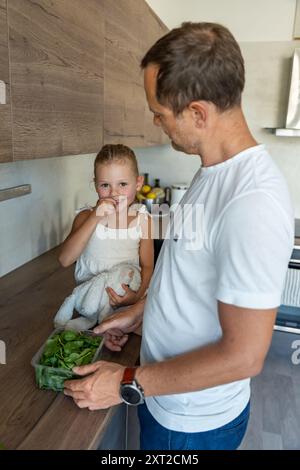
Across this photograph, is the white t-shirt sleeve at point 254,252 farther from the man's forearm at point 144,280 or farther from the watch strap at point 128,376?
the man's forearm at point 144,280

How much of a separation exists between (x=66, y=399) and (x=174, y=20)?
2.73 metres

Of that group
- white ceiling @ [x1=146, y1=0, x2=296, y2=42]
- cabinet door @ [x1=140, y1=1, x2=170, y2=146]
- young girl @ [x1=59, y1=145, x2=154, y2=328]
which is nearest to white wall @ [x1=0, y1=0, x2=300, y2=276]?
white ceiling @ [x1=146, y1=0, x2=296, y2=42]

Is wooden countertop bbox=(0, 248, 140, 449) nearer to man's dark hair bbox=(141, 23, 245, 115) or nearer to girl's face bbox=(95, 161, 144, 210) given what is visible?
girl's face bbox=(95, 161, 144, 210)

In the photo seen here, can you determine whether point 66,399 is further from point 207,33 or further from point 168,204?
point 168,204

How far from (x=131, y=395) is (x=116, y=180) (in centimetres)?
63

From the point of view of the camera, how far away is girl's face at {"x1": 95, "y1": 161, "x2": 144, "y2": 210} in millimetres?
1132

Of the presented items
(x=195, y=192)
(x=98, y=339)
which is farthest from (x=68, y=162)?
(x=195, y=192)

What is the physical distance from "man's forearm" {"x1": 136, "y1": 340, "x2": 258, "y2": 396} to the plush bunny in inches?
16.5

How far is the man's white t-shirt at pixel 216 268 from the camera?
56 centimetres

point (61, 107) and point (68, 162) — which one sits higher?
point (61, 107)

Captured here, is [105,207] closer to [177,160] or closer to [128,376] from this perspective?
[128,376]

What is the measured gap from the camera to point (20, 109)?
876 millimetres

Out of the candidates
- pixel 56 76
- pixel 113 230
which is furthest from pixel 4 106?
pixel 113 230

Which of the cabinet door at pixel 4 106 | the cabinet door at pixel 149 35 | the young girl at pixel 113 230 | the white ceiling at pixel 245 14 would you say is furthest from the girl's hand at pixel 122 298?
the white ceiling at pixel 245 14
